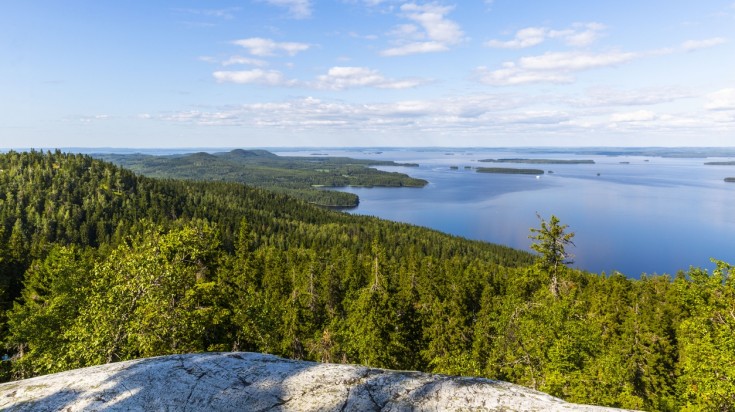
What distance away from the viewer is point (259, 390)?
10.9 metres

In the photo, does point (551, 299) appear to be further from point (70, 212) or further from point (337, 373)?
point (70, 212)

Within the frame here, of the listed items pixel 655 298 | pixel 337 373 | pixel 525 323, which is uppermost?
pixel 337 373

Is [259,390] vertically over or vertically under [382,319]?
over

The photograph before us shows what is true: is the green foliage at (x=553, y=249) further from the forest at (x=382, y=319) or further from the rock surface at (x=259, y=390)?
the rock surface at (x=259, y=390)

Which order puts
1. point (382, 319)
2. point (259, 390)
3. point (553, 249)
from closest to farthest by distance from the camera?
1. point (259, 390)
2. point (553, 249)
3. point (382, 319)

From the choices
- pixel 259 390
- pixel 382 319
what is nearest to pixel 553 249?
pixel 382 319

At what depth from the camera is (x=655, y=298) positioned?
50.3m

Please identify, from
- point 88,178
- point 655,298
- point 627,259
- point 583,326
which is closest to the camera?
point 583,326

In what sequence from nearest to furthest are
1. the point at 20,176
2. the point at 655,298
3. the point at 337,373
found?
1. the point at 337,373
2. the point at 655,298
3. the point at 20,176

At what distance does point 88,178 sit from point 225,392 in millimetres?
235456

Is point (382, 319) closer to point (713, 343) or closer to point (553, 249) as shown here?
point (553, 249)

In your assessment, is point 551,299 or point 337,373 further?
point 551,299

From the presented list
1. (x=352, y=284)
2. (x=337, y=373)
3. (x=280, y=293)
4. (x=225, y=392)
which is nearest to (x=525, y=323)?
(x=337, y=373)

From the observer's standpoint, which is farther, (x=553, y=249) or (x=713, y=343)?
(x=553, y=249)
